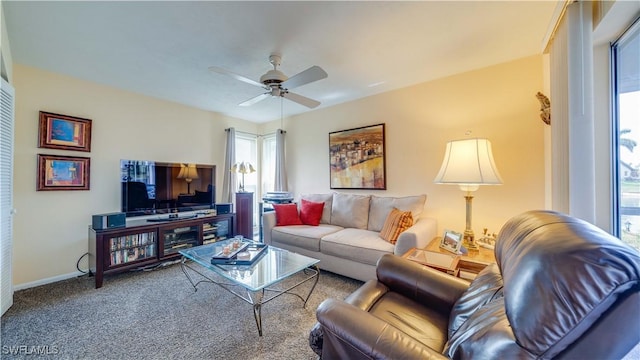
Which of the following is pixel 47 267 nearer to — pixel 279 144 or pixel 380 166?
pixel 279 144

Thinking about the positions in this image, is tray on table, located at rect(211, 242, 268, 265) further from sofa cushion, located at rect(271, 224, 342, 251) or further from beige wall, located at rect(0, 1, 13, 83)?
beige wall, located at rect(0, 1, 13, 83)

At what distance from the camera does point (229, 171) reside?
420cm

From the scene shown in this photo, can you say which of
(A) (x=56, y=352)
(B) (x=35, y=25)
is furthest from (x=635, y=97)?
(B) (x=35, y=25)

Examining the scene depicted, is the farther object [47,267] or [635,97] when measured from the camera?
[47,267]

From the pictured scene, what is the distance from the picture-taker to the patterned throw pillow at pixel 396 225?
8.13 ft

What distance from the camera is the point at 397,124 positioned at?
322 cm

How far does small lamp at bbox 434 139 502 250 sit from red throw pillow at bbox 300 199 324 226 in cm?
180

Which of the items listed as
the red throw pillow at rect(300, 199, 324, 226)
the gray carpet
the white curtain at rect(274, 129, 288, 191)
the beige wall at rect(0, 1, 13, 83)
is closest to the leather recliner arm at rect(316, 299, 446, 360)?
the gray carpet

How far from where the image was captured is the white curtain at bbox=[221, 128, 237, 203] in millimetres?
4195

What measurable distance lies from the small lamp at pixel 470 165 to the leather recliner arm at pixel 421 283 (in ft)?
2.86

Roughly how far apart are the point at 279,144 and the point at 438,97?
8.94 ft

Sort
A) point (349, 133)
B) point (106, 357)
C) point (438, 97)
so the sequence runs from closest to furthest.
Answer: point (106, 357) → point (438, 97) → point (349, 133)

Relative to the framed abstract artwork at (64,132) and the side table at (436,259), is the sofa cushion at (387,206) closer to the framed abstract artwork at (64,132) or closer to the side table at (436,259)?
the side table at (436,259)

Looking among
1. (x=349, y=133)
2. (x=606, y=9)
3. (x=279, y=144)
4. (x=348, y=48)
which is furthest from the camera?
(x=279, y=144)
